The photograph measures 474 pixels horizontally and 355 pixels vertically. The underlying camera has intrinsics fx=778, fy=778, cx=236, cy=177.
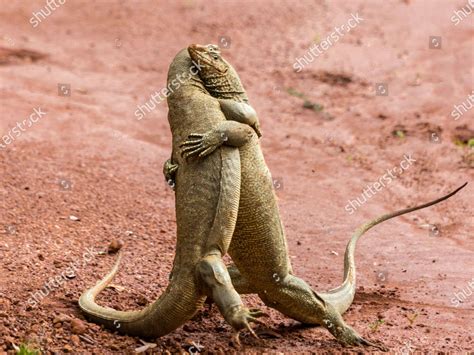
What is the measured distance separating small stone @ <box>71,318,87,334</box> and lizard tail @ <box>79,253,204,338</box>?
185mm

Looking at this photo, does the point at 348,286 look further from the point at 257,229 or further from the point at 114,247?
the point at 114,247

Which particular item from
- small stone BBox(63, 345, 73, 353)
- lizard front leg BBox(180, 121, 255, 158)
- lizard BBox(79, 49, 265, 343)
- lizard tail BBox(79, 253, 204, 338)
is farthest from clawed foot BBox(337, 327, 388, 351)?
small stone BBox(63, 345, 73, 353)

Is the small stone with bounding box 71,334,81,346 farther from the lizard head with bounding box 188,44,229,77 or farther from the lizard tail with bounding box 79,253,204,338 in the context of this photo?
the lizard head with bounding box 188,44,229,77

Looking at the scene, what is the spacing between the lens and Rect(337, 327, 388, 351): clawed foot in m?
6.81

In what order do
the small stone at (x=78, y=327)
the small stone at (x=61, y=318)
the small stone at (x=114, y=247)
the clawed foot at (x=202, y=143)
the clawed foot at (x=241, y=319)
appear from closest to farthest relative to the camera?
the clawed foot at (x=241, y=319)
the clawed foot at (x=202, y=143)
the small stone at (x=78, y=327)
the small stone at (x=61, y=318)
the small stone at (x=114, y=247)

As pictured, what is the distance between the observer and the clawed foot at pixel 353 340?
681 cm

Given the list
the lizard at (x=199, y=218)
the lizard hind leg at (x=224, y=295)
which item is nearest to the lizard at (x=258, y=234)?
the lizard at (x=199, y=218)

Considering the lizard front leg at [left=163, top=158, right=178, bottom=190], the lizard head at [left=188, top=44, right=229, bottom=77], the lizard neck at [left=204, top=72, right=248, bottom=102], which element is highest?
the lizard head at [left=188, top=44, right=229, bottom=77]

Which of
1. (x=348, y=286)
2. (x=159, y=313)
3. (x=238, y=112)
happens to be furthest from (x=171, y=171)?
(x=348, y=286)

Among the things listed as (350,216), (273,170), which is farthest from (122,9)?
(350,216)

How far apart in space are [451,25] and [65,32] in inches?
376

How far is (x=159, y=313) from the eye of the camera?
6273 millimetres

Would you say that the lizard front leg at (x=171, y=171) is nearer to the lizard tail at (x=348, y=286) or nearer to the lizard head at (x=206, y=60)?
the lizard head at (x=206, y=60)

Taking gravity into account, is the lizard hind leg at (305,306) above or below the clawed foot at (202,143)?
below
